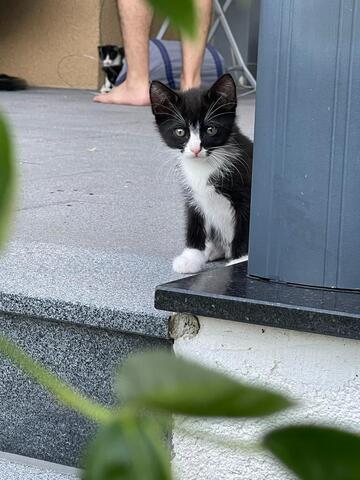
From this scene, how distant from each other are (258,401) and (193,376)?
0.05 ft

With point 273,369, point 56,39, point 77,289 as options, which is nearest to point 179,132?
point 77,289

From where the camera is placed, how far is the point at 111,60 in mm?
7074

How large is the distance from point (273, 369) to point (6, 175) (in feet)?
4.89

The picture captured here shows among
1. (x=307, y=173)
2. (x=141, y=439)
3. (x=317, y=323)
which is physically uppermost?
(x=141, y=439)

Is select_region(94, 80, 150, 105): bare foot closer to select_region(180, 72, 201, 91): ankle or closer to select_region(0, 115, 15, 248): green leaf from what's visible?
select_region(180, 72, 201, 91): ankle

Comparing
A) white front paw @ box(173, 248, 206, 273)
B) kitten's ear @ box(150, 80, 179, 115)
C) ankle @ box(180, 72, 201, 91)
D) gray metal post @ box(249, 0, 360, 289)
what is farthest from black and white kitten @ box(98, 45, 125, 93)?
gray metal post @ box(249, 0, 360, 289)

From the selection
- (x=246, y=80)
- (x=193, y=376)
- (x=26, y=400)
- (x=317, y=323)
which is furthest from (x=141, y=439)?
(x=246, y=80)

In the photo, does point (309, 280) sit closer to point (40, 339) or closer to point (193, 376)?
point (40, 339)

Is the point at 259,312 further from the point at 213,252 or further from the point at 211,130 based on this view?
the point at 211,130

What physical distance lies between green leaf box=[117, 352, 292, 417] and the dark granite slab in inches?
52.4

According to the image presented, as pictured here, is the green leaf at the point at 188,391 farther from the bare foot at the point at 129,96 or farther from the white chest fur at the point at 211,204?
the bare foot at the point at 129,96

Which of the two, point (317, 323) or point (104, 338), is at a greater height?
point (317, 323)

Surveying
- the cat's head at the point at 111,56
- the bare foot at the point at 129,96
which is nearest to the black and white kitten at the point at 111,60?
the cat's head at the point at 111,56

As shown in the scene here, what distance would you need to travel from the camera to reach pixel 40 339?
6.47ft
